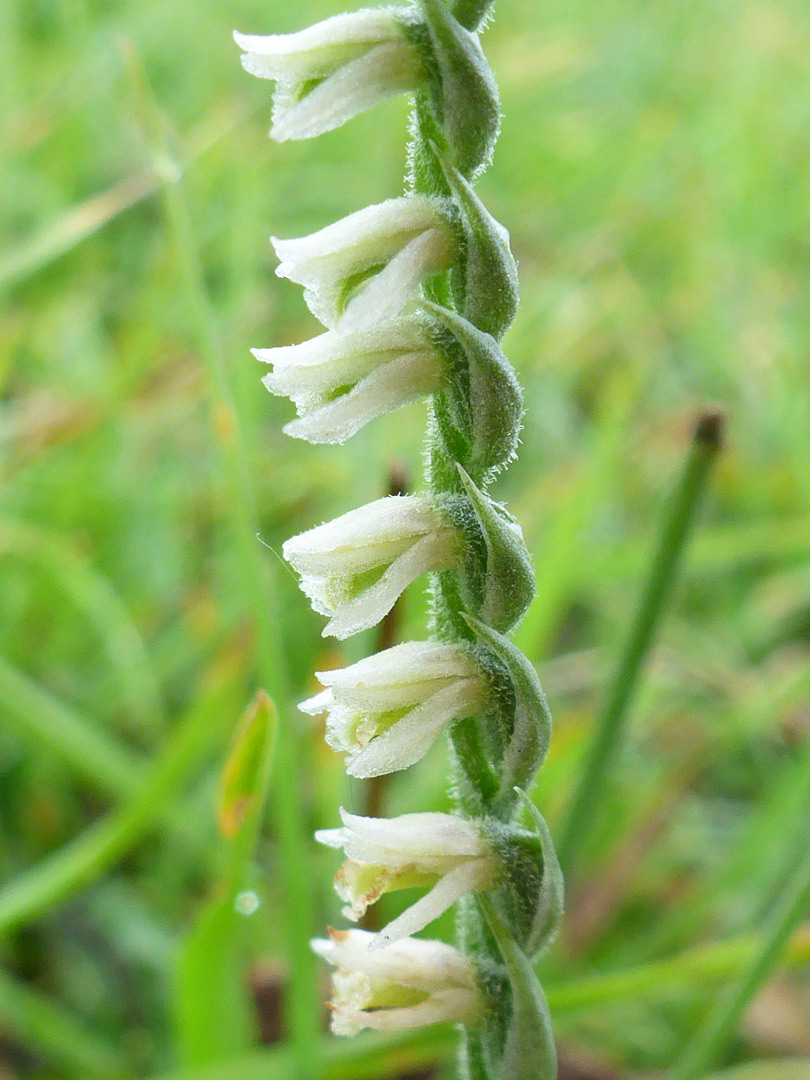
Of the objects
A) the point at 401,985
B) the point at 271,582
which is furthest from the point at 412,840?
the point at 271,582

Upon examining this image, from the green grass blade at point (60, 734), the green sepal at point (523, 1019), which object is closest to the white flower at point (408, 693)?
the green sepal at point (523, 1019)

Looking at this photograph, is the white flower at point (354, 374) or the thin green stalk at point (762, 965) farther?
the thin green stalk at point (762, 965)

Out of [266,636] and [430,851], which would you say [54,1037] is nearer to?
[266,636]

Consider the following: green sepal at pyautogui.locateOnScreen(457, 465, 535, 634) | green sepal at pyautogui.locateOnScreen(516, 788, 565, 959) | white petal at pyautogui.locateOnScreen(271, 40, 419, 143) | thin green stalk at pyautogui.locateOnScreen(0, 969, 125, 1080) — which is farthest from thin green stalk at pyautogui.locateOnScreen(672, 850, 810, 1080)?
thin green stalk at pyautogui.locateOnScreen(0, 969, 125, 1080)

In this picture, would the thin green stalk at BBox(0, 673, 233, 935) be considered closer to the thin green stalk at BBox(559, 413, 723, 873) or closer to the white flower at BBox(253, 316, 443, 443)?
the thin green stalk at BBox(559, 413, 723, 873)

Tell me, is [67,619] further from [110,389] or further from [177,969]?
[177,969]

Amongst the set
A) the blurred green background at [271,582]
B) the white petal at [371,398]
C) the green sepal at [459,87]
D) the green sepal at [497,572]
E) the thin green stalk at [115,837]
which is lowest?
the blurred green background at [271,582]

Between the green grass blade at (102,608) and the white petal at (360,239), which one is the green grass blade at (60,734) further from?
the white petal at (360,239)
